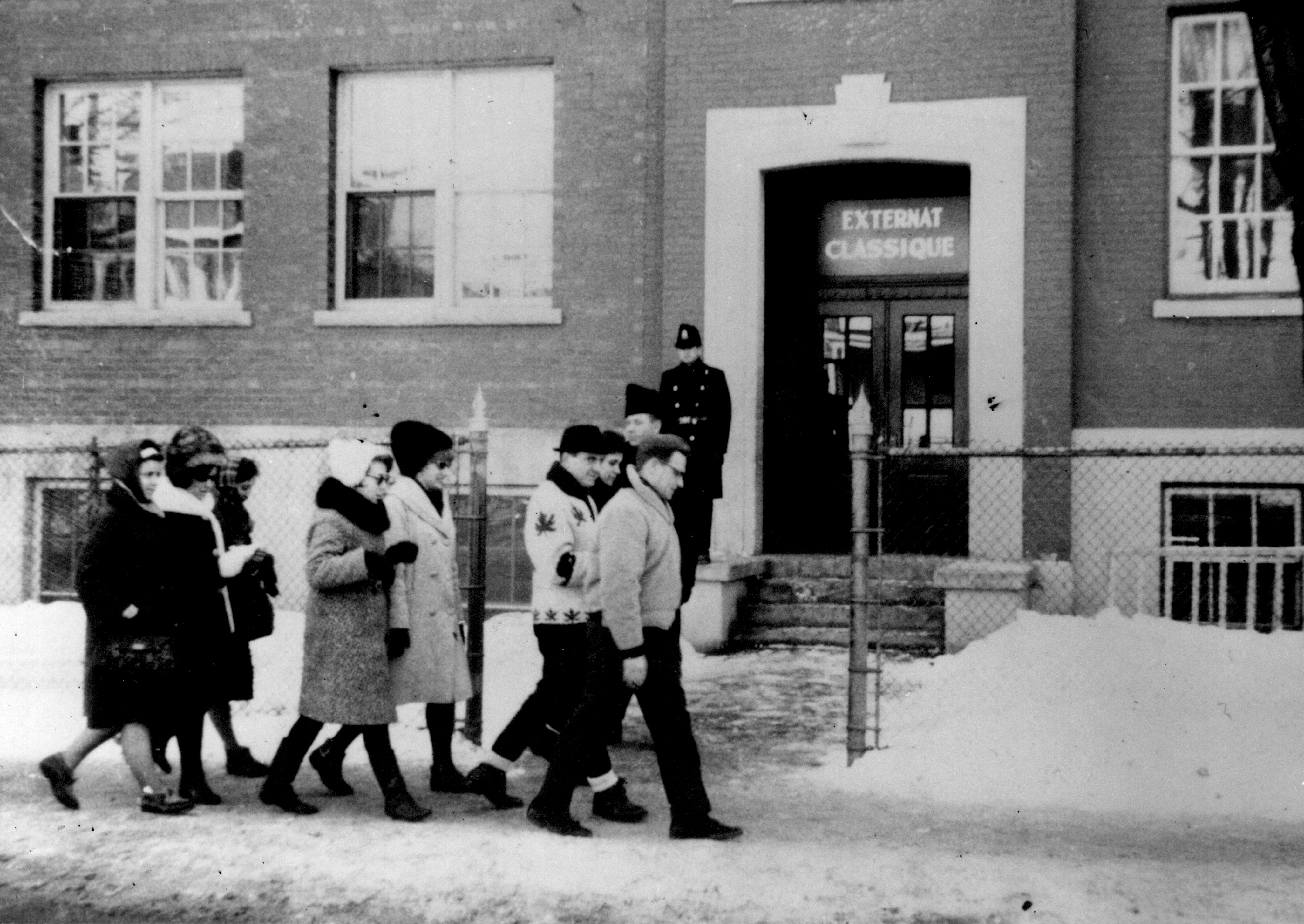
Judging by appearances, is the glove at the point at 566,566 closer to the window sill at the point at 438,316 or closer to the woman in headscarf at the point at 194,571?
the woman in headscarf at the point at 194,571

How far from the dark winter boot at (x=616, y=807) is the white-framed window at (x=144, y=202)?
7604mm

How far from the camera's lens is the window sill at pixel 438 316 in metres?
12.2

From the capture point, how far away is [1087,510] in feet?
37.2

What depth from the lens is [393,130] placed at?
1273 centimetres

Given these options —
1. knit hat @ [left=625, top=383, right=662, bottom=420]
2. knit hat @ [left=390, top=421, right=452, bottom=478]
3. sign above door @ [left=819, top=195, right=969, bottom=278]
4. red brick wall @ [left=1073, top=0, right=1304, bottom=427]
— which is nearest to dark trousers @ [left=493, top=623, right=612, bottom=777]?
knit hat @ [left=390, top=421, right=452, bottom=478]

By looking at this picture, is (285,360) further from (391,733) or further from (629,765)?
(629,765)

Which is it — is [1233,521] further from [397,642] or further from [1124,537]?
[397,642]

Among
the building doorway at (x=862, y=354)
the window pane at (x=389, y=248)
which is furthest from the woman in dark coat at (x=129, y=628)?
the building doorway at (x=862, y=354)

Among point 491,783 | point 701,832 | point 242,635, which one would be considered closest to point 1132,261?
point 701,832

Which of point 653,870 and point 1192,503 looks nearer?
point 653,870

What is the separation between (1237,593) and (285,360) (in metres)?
8.16

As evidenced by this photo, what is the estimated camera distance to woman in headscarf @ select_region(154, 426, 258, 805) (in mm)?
6793

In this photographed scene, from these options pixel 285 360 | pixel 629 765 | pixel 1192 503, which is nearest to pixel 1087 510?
pixel 1192 503

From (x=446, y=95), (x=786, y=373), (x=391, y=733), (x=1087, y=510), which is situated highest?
(x=446, y=95)
